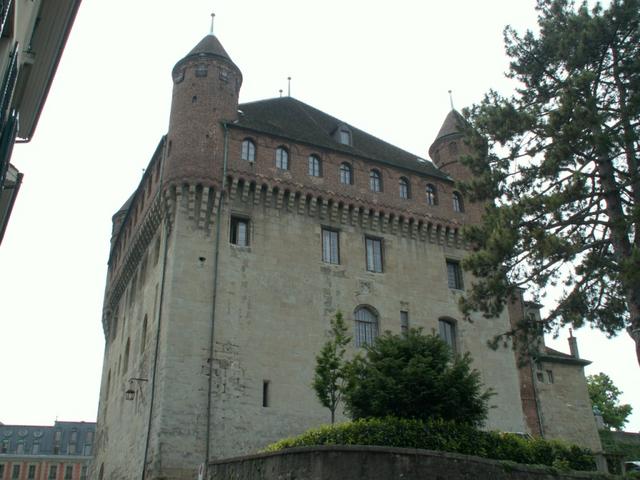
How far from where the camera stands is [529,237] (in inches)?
709

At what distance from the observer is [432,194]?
31375mm

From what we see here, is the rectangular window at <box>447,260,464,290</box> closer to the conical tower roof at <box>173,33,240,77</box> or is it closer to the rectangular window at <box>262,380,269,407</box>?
the rectangular window at <box>262,380,269,407</box>

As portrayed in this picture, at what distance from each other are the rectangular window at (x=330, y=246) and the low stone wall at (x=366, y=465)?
12.2 metres

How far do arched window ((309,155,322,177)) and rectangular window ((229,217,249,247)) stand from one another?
378cm

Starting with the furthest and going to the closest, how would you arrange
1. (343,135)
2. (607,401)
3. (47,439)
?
1. (47,439)
2. (607,401)
3. (343,135)

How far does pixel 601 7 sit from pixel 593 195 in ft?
18.1

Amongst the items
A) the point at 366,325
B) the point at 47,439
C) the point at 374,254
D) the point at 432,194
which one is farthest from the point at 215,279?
the point at 47,439

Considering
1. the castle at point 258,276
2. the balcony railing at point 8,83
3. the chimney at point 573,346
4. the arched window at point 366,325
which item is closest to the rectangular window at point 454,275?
the castle at point 258,276

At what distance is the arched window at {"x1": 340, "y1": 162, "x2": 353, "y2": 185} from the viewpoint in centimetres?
2900

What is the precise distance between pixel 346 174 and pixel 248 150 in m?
4.57

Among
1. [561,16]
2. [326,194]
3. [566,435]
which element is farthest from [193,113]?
[566,435]

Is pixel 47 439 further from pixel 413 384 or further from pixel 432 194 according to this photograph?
pixel 413 384

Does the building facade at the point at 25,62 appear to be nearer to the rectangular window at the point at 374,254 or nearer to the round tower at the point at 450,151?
the rectangular window at the point at 374,254

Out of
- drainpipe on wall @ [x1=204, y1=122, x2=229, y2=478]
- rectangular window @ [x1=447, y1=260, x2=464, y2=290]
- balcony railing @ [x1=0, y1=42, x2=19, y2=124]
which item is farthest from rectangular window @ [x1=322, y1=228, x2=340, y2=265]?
balcony railing @ [x1=0, y1=42, x2=19, y2=124]
